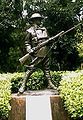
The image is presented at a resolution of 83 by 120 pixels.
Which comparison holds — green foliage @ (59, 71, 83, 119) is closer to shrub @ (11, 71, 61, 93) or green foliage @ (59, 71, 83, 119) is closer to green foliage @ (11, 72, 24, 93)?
green foliage @ (11, 72, 24, 93)

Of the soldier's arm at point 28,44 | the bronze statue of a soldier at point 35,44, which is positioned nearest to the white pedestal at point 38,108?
the bronze statue of a soldier at point 35,44

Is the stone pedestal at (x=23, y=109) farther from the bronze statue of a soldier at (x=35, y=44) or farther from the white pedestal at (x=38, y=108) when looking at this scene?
the bronze statue of a soldier at (x=35, y=44)

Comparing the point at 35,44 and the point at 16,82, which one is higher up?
the point at 35,44

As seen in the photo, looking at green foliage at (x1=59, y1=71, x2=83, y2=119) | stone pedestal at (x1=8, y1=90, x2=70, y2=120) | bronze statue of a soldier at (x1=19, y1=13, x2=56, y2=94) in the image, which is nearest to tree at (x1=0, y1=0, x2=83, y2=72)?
bronze statue of a soldier at (x1=19, y1=13, x2=56, y2=94)

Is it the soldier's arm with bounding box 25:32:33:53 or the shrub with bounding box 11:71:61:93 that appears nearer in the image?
the soldier's arm with bounding box 25:32:33:53

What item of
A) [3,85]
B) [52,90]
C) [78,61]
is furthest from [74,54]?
[3,85]

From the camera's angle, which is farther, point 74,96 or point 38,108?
point 38,108

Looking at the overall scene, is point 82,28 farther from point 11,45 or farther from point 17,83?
point 17,83

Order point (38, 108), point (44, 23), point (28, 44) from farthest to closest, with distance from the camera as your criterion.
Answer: point (44, 23), point (28, 44), point (38, 108)

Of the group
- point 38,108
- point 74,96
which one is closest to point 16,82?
point 38,108

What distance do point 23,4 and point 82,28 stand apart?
3304 mm

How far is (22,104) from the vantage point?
6914 mm

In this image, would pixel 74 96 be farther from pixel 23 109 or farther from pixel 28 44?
pixel 28 44

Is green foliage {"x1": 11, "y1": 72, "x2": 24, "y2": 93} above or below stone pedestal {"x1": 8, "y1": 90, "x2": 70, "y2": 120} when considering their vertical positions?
above
